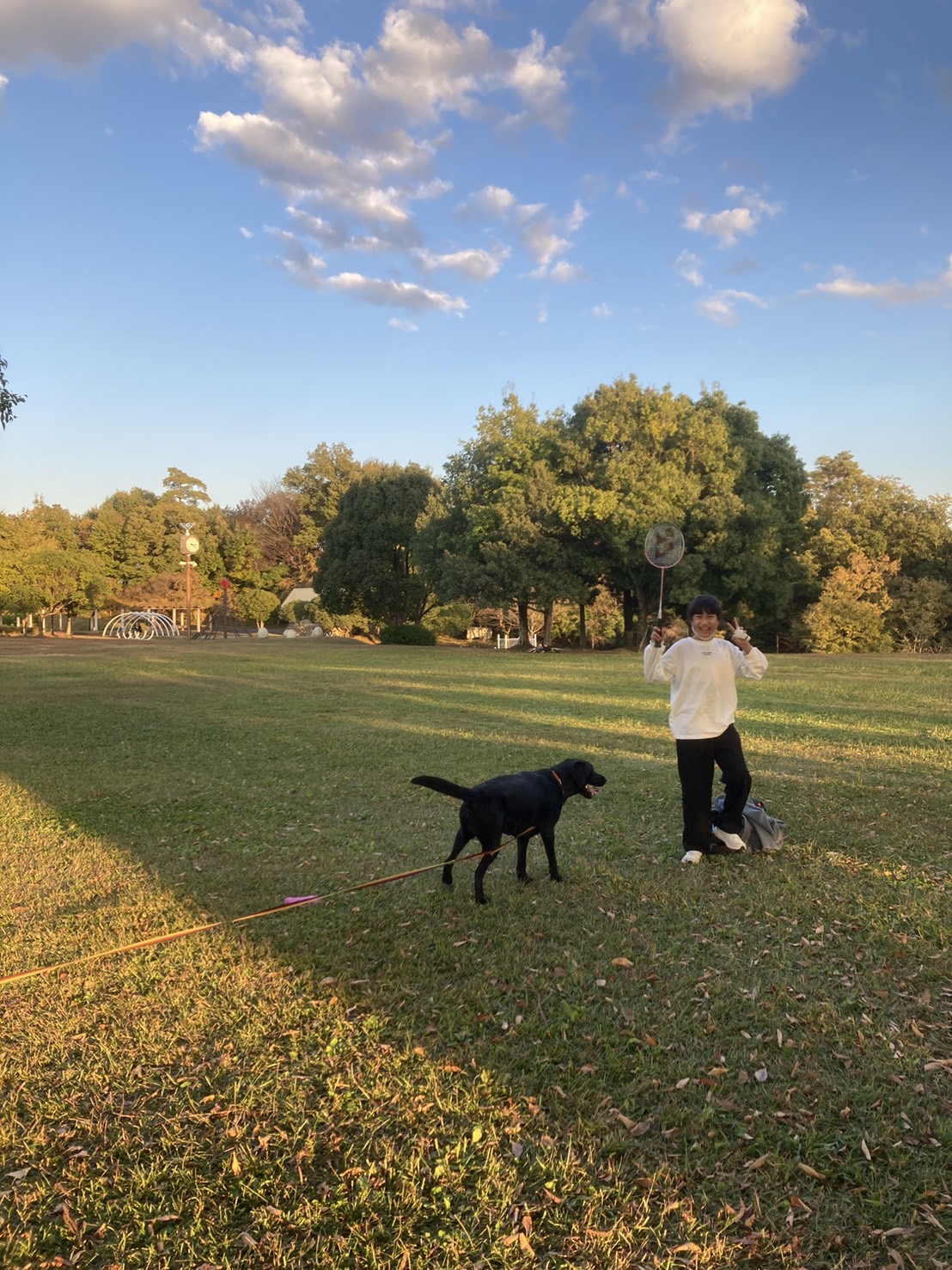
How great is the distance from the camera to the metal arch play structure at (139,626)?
47.4 m

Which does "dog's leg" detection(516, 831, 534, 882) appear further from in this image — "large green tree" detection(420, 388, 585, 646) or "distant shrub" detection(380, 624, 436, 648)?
"distant shrub" detection(380, 624, 436, 648)

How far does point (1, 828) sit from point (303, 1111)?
5.26m

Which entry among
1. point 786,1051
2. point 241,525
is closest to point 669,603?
point 786,1051

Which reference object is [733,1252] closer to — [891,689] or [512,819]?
[512,819]

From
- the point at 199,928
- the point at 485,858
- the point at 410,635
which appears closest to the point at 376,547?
the point at 410,635

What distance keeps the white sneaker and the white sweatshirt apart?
2.82ft

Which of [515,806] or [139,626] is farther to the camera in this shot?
[139,626]

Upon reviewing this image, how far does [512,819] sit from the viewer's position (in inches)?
185

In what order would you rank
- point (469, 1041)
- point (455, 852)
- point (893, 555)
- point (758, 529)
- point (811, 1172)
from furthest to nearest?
point (893, 555)
point (758, 529)
point (455, 852)
point (469, 1041)
point (811, 1172)

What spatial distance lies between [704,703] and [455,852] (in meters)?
2.08

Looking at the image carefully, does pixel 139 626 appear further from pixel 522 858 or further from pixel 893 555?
pixel 522 858

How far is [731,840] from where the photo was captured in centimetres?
570

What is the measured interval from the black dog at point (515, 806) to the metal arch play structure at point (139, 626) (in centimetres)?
4509

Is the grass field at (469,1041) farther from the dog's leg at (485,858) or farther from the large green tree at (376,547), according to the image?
the large green tree at (376,547)
